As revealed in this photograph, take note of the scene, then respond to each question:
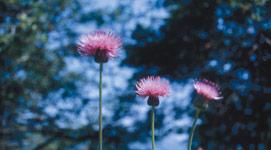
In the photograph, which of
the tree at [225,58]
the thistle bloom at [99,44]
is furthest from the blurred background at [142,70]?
the thistle bloom at [99,44]

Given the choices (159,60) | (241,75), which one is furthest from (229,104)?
(159,60)

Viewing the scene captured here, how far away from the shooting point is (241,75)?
375cm

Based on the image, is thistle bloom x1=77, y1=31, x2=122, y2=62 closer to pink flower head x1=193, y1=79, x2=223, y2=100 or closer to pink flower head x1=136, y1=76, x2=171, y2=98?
pink flower head x1=136, y1=76, x2=171, y2=98

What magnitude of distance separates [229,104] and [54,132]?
3339 mm

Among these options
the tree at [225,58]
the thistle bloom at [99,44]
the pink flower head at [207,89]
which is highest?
the tree at [225,58]

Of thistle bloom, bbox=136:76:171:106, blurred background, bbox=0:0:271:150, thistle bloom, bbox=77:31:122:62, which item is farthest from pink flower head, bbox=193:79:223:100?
blurred background, bbox=0:0:271:150

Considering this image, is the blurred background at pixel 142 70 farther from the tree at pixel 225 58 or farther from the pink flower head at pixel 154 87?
the pink flower head at pixel 154 87

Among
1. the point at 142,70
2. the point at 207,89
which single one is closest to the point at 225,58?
the point at 142,70

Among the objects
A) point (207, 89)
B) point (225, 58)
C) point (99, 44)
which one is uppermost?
point (225, 58)

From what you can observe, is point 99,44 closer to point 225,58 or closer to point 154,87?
point 154,87

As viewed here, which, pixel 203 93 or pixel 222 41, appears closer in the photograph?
pixel 203 93

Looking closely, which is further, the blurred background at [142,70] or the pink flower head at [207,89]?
the blurred background at [142,70]

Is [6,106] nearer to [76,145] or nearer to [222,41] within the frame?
[76,145]

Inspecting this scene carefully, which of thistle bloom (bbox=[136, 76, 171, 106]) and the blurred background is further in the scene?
the blurred background
